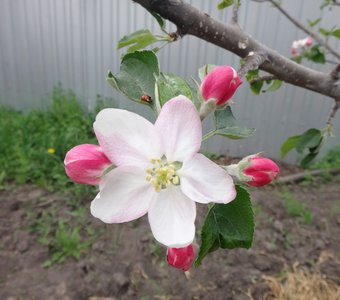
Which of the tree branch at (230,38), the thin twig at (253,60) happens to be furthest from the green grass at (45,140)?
the thin twig at (253,60)

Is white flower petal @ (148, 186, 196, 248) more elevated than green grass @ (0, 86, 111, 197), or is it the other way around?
white flower petal @ (148, 186, 196, 248)

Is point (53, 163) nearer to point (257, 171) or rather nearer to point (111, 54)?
point (111, 54)

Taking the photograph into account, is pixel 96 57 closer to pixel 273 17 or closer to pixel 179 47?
pixel 179 47

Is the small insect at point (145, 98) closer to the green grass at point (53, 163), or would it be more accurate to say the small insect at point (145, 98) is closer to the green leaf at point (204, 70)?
the green leaf at point (204, 70)

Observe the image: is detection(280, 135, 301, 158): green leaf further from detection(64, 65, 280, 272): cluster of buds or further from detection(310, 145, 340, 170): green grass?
detection(310, 145, 340, 170): green grass

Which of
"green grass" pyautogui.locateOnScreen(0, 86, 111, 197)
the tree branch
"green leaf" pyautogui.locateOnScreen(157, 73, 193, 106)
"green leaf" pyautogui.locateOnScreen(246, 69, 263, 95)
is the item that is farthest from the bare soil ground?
"green leaf" pyautogui.locateOnScreen(157, 73, 193, 106)

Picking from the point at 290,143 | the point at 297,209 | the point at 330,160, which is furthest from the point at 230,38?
the point at 330,160
